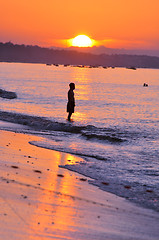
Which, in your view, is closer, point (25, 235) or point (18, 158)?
point (25, 235)

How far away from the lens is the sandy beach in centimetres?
545

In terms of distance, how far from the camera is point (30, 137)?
14633 mm

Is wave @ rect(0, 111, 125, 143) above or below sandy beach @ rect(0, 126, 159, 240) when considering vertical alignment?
below

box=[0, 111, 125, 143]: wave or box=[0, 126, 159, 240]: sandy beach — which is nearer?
box=[0, 126, 159, 240]: sandy beach

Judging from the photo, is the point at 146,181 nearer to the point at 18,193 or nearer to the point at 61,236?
the point at 18,193

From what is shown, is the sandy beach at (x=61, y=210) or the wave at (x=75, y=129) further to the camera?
the wave at (x=75, y=129)

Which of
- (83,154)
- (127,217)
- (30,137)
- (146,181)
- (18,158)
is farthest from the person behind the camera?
(30,137)

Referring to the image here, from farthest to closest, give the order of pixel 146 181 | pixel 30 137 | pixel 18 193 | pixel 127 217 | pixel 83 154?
pixel 30 137 → pixel 83 154 → pixel 146 181 → pixel 18 193 → pixel 127 217

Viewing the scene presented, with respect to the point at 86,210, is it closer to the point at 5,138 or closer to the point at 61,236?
the point at 61,236

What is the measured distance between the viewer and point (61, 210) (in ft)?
20.5

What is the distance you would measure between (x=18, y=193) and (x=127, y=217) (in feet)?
6.45

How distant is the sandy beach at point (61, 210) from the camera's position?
17.9 ft

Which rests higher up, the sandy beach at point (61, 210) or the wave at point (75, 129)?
the sandy beach at point (61, 210)

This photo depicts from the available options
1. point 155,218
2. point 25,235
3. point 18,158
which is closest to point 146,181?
point 155,218
